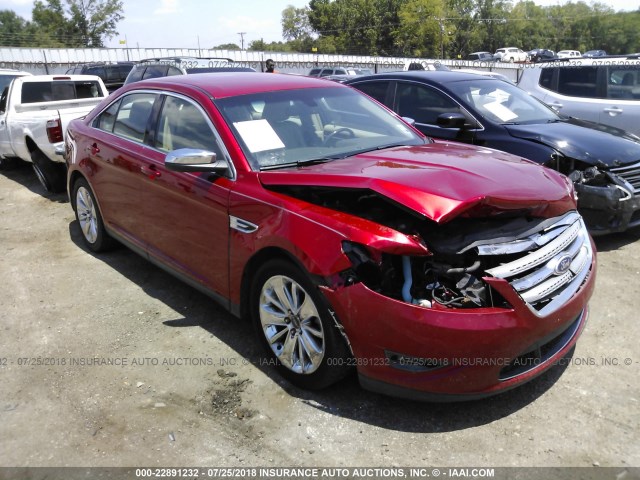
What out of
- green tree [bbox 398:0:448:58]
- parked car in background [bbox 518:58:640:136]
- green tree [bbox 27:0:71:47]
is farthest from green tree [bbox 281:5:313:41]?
parked car in background [bbox 518:58:640:136]

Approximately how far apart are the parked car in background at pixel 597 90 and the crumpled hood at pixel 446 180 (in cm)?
Result: 533

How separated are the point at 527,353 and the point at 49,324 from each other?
11.3 feet

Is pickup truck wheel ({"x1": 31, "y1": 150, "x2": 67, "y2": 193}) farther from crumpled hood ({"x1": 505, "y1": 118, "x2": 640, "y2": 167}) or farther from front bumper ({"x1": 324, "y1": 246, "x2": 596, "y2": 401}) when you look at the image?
front bumper ({"x1": 324, "y1": 246, "x2": 596, "y2": 401})

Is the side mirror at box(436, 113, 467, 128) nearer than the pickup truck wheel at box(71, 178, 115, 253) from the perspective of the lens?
No

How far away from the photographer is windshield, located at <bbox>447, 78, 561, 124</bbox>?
6.18 metres

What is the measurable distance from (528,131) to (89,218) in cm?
457

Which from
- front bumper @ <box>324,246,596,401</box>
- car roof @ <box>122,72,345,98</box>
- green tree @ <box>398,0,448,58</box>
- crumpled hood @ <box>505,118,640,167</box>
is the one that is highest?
green tree @ <box>398,0,448,58</box>

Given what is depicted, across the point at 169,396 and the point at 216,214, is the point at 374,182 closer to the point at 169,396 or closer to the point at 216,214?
the point at 216,214

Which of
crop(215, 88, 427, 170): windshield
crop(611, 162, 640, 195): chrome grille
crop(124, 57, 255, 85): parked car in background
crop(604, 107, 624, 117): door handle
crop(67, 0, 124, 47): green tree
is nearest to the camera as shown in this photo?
crop(215, 88, 427, 170): windshield

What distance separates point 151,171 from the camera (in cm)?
427

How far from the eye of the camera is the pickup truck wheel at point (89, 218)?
17.8 feet

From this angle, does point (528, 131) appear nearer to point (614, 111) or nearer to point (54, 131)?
point (614, 111)

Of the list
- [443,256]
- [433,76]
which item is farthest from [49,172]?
[443,256]

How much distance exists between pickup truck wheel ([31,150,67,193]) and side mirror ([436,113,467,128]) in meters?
5.55
